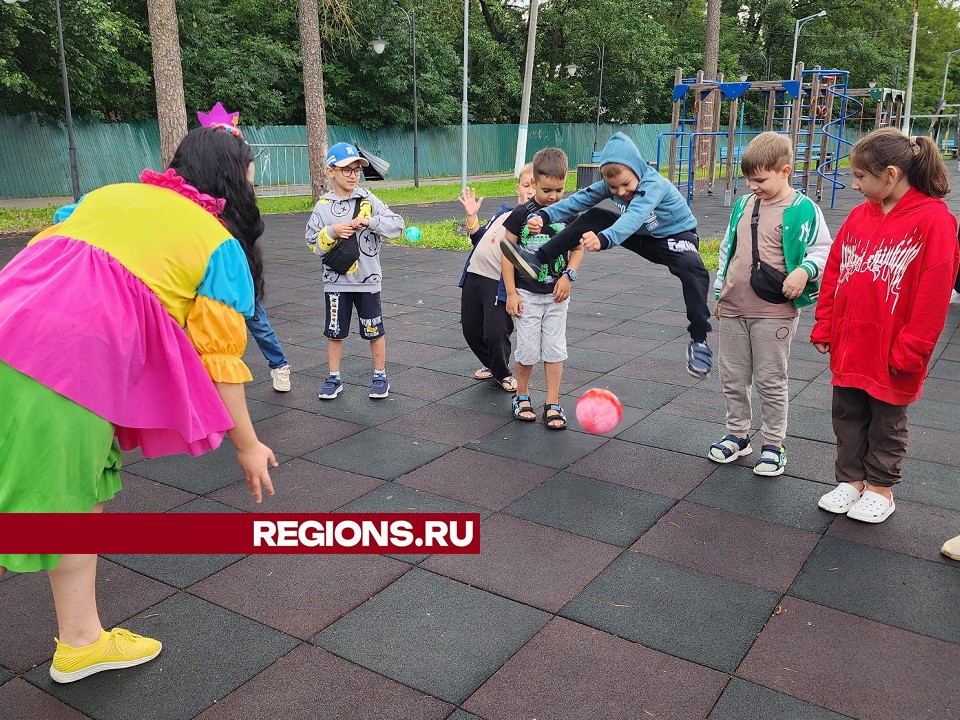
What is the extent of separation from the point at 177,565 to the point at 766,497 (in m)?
2.75

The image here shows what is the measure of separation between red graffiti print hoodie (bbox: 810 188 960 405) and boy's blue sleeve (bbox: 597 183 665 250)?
38.4 inches

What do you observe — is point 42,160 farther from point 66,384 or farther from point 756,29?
point 756,29

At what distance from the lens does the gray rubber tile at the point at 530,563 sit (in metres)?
3.23

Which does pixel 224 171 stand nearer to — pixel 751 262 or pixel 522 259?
pixel 522 259

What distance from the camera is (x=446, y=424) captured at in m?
5.19

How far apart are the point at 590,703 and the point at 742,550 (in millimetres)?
1277

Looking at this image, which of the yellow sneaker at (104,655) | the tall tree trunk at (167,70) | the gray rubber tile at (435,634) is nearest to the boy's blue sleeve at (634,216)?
the gray rubber tile at (435,634)

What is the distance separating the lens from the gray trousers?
4246 millimetres

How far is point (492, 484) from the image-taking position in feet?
13.9

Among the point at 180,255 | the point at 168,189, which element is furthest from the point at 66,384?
the point at 168,189

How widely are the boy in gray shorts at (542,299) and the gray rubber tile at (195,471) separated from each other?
181cm

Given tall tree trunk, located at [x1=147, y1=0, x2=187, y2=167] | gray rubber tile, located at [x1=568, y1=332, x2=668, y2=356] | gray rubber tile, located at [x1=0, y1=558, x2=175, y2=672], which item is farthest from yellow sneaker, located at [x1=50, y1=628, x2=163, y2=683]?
tall tree trunk, located at [x1=147, y1=0, x2=187, y2=167]

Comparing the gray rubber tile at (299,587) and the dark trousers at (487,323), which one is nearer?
the gray rubber tile at (299,587)

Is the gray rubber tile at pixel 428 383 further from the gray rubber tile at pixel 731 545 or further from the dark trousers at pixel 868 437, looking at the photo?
the dark trousers at pixel 868 437
